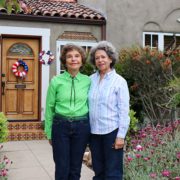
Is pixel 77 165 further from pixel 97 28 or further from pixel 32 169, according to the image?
pixel 97 28

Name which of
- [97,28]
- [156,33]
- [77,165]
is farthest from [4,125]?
[156,33]

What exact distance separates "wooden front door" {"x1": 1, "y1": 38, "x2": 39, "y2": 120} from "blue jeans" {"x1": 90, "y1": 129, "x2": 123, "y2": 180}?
6188 mm

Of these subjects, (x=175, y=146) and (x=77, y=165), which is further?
(x=175, y=146)

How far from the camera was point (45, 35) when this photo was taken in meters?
10.1

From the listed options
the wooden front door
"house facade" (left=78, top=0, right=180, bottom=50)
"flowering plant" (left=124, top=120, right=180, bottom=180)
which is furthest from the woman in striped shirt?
"house facade" (left=78, top=0, right=180, bottom=50)

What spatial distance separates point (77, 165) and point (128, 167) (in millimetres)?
1319

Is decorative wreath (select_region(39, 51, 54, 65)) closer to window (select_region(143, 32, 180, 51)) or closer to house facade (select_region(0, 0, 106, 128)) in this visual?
house facade (select_region(0, 0, 106, 128))

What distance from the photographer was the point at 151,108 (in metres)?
9.49

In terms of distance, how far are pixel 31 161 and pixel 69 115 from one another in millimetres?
3222

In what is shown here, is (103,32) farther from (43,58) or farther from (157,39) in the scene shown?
(43,58)

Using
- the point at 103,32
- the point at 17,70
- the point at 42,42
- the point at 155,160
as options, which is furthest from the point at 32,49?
the point at 155,160

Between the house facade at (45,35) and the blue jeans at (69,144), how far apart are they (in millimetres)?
6118

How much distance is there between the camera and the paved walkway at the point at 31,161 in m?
5.84

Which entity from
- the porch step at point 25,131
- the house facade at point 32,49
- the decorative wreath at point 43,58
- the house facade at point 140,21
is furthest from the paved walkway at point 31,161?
the house facade at point 140,21
